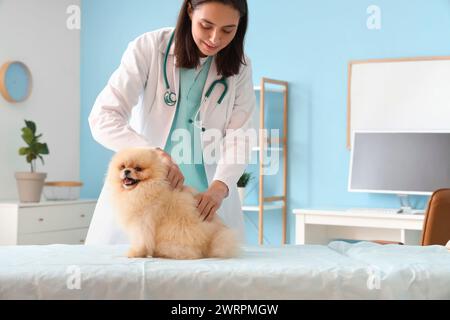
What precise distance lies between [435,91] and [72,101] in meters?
2.53

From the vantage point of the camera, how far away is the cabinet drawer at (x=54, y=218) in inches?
150

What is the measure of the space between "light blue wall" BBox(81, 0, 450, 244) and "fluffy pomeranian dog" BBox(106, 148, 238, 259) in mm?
2620

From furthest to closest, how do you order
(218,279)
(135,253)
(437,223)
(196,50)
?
1. (437,223)
2. (196,50)
3. (135,253)
4. (218,279)

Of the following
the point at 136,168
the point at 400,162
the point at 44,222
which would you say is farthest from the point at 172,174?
the point at 44,222

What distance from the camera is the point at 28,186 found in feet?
12.9

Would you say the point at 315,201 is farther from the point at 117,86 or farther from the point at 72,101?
the point at 117,86

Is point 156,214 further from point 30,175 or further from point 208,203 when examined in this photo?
point 30,175

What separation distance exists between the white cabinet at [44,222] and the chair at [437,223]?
2.53 metres

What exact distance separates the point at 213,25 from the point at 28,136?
271 cm

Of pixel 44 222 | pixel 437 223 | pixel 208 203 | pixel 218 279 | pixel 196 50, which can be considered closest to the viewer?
pixel 218 279

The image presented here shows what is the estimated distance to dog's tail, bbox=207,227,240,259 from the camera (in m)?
1.34

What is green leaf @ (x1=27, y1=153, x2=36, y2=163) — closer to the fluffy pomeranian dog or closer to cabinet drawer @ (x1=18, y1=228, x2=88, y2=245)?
cabinet drawer @ (x1=18, y1=228, x2=88, y2=245)

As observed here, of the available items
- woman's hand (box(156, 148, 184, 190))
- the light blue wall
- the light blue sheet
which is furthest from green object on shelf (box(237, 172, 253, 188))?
the light blue sheet

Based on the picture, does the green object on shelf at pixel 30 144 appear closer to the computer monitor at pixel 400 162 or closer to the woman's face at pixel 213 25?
the computer monitor at pixel 400 162
